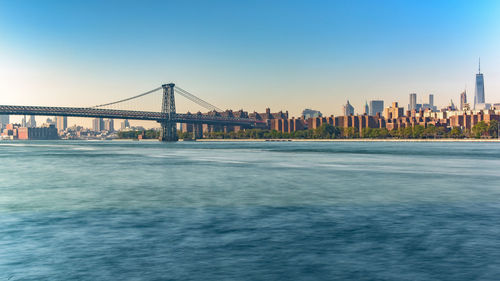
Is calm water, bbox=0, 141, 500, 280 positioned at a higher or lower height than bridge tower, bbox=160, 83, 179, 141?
lower

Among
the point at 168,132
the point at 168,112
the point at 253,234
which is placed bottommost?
the point at 253,234

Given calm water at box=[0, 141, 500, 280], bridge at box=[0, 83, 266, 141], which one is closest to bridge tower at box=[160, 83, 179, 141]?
bridge at box=[0, 83, 266, 141]

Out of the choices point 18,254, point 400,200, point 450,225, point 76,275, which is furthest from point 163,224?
point 400,200

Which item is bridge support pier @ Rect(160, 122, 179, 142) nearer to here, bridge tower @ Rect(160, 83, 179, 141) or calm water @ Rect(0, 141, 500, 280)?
bridge tower @ Rect(160, 83, 179, 141)

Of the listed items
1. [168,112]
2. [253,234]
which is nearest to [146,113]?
[168,112]

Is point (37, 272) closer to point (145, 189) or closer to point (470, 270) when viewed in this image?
point (470, 270)

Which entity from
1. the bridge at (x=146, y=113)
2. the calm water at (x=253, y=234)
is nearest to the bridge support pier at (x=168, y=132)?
the bridge at (x=146, y=113)

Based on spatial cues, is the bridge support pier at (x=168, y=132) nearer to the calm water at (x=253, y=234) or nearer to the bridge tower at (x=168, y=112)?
the bridge tower at (x=168, y=112)

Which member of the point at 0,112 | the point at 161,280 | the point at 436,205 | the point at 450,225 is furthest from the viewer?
the point at 0,112

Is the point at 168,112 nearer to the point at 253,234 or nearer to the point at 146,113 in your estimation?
the point at 146,113

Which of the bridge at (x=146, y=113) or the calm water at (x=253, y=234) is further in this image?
the bridge at (x=146, y=113)

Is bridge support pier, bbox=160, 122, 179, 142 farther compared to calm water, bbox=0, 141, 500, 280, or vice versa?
bridge support pier, bbox=160, 122, 179, 142
